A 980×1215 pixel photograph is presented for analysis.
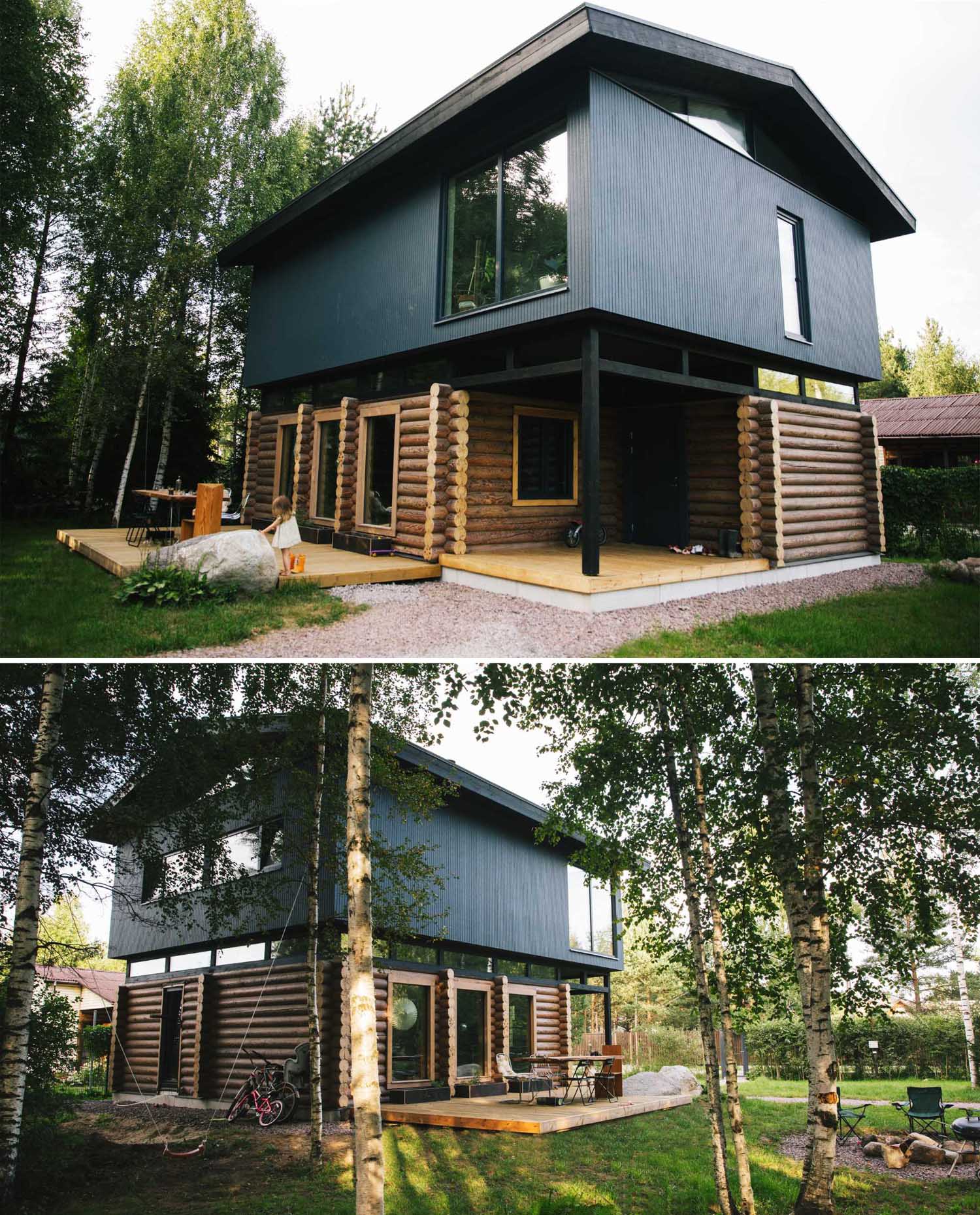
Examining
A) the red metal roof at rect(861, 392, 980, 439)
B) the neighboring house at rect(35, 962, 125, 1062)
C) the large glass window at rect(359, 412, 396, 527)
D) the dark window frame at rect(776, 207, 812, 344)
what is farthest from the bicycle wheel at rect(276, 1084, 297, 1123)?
the red metal roof at rect(861, 392, 980, 439)

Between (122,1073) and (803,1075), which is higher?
(122,1073)

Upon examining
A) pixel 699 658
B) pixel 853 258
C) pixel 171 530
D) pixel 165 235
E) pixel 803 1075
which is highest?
pixel 165 235

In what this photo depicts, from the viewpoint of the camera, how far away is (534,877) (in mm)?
13008

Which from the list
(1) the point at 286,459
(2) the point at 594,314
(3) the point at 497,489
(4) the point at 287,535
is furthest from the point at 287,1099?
(1) the point at 286,459

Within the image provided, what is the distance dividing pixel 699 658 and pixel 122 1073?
10.5 meters

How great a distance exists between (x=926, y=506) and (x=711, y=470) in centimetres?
486

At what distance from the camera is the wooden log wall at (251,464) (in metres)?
14.6

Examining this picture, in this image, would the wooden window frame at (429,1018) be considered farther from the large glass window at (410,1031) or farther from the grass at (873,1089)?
the grass at (873,1089)

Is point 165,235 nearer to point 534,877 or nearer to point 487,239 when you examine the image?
point 487,239

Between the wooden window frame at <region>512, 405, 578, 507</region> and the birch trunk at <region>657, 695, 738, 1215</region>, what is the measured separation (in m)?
4.79

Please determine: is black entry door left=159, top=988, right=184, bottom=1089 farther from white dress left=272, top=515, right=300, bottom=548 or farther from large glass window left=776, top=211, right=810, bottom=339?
large glass window left=776, top=211, right=810, bottom=339

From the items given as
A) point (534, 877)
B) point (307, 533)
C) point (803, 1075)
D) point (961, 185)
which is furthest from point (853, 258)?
point (803, 1075)

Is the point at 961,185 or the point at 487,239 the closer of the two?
the point at 487,239

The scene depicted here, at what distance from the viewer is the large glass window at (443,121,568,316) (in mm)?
8367
